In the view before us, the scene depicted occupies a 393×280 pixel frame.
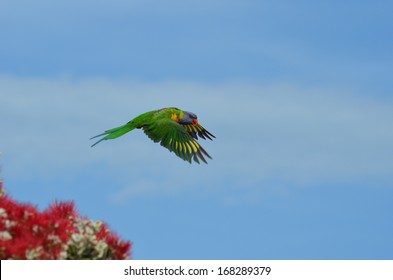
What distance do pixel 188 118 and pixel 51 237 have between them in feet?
30.6

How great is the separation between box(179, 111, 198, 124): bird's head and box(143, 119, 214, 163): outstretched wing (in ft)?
1.84

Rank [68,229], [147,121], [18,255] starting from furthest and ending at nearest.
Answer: [147,121] → [68,229] → [18,255]

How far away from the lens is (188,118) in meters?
17.7

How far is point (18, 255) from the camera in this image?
8.38 meters

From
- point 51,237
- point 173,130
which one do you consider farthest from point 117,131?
point 51,237

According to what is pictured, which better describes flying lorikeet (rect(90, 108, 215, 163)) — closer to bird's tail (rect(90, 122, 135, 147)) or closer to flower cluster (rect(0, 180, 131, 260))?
bird's tail (rect(90, 122, 135, 147))

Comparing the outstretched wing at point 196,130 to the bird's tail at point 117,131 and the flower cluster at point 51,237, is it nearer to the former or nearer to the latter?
the bird's tail at point 117,131

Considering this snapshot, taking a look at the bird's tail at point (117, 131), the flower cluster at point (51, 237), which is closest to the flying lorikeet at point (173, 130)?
the bird's tail at point (117, 131)

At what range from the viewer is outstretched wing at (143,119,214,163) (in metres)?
15.8
